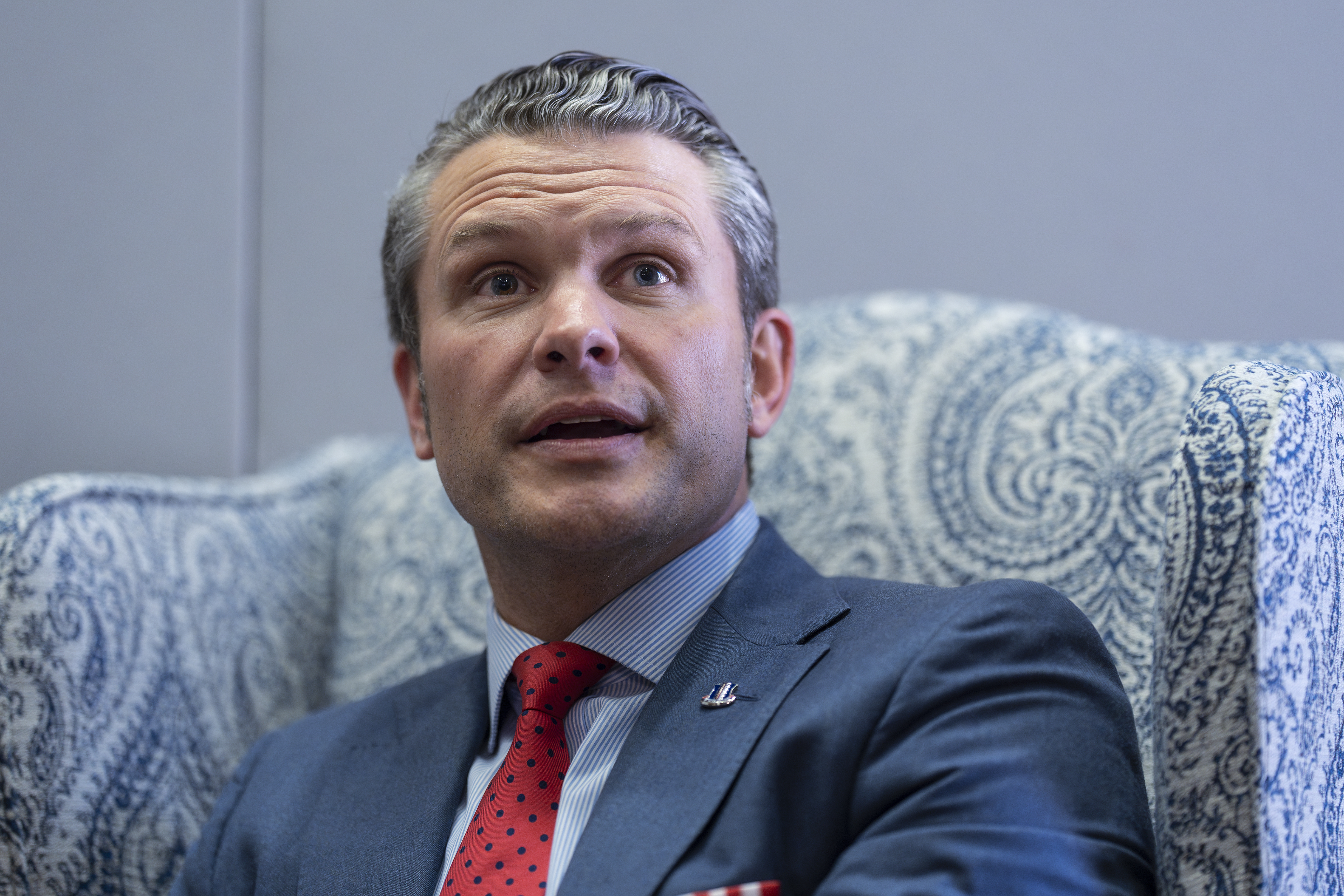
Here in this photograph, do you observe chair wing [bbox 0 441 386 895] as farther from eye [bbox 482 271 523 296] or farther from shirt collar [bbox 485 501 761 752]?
eye [bbox 482 271 523 296]

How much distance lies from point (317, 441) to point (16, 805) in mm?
1122

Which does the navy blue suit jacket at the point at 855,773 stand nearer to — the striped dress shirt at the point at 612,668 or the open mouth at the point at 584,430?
the striped dress shirt at the point at 612,668

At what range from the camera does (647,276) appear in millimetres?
1119

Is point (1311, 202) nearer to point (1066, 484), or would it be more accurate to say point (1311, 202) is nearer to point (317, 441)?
point (1066, 484)

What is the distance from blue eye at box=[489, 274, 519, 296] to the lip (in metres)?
0.18

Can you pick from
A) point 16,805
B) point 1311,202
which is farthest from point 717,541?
point 1311,202

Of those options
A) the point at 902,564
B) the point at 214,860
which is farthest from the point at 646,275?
the point at 214,860

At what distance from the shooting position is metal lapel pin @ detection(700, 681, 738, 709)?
0.95 m

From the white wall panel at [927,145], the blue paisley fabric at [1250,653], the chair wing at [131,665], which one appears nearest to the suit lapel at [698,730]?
the blue paisley fabric at [1250,653]

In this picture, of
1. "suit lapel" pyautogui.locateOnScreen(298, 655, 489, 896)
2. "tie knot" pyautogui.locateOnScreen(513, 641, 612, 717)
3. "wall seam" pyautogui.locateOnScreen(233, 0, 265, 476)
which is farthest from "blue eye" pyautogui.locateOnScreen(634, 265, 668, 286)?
"wall seam" pyautogui.locateOnScreen(233, 0, 265, 476)

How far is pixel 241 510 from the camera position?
1.68 m

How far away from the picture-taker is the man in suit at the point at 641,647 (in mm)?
819

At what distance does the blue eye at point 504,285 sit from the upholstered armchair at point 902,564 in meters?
0.61

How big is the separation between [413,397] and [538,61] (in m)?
1.03
